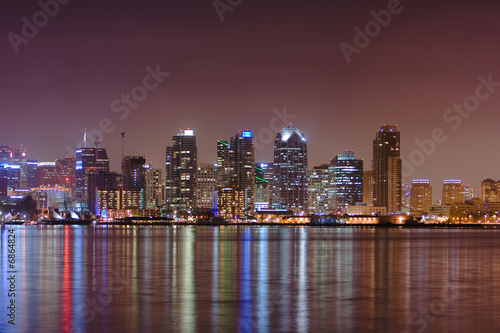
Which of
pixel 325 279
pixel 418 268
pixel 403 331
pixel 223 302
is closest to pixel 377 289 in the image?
pixel 325 279

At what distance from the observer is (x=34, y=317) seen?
78.9 ft

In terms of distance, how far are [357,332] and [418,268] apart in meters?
25.8

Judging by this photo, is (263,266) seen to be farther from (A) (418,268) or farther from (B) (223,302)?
(B) (223,302)

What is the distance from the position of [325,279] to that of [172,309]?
1374cm

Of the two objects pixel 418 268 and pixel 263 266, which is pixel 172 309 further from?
pixel 418 268

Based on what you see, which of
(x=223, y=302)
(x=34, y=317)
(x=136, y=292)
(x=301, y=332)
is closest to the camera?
(x=301, y=332)

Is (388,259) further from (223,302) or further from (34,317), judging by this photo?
(34,317)

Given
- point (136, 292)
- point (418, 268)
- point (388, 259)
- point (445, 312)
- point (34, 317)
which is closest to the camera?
point (34, 317)

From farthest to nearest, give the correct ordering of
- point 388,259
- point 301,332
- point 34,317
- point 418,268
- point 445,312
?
point 388,259, point 418,268, point 445,312, point 34,317, point 301,332

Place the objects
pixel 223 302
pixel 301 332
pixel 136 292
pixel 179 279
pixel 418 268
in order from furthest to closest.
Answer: pixel 418 268
pixel 179 279
pixel 136 292
pixel 223 302
pixel 301 332

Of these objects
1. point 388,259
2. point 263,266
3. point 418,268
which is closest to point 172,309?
point 263,266

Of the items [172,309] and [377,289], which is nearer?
[172,309]

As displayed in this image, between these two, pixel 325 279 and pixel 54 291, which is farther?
pixel 325 279

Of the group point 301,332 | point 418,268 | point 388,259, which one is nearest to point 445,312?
point 301,332
